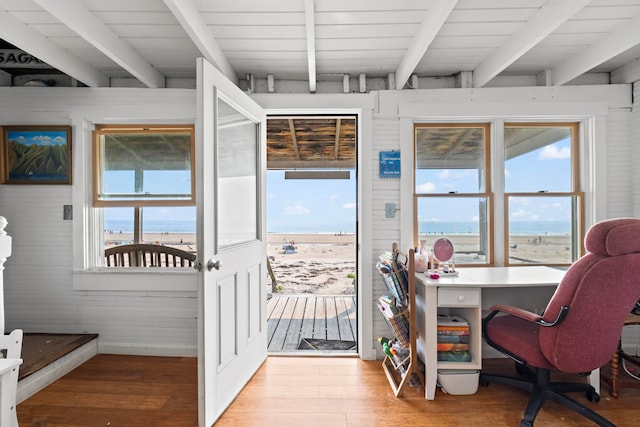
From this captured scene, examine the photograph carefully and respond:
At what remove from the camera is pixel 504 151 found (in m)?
2.97

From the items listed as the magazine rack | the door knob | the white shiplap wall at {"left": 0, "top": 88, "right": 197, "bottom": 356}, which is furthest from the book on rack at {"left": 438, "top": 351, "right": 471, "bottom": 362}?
the white shiplap wall at {"left": 0, "top": 88, "right": 197, "bottom": 356}

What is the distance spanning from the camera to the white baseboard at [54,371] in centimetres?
228

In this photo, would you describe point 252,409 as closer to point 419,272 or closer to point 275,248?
point 419,272

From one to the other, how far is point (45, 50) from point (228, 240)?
5.83 ft

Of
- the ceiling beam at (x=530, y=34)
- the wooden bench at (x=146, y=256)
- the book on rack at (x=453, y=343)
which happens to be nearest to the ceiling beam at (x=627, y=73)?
the ceiling beam at (x=530, y=34)

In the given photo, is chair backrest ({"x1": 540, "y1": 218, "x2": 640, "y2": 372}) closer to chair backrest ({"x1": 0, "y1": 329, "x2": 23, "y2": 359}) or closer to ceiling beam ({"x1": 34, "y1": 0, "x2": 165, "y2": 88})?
chair backrest ({"x1": 0, "y1": 329, "x2": 23, "y2": 359})

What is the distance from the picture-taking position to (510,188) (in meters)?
2.99

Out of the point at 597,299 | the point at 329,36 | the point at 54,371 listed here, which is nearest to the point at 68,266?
the point at 54,371

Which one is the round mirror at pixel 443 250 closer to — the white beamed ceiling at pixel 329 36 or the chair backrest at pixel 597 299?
the chair backrest at pixel 597 299

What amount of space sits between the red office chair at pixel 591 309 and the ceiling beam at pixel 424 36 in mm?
1410

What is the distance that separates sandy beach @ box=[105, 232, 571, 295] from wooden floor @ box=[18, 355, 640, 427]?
978mm

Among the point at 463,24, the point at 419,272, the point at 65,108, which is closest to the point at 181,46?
the point at 65,108

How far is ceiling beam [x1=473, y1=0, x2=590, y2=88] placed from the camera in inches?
73.7

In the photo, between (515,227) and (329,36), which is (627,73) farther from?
(329,36)
